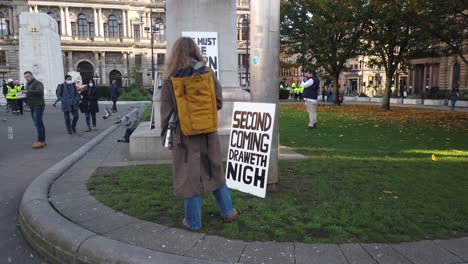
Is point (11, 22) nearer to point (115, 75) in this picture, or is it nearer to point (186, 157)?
point (115, 75)

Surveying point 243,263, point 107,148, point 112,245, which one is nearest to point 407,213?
point 243,263

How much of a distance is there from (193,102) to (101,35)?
285 ft

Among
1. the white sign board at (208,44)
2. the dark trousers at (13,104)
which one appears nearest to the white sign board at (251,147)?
the white sign board at (208,44)

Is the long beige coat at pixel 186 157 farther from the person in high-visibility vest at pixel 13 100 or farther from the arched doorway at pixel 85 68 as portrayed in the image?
the arched doorway at pixel 85 68

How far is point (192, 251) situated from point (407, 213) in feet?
8.63

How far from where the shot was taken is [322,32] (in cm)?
3102

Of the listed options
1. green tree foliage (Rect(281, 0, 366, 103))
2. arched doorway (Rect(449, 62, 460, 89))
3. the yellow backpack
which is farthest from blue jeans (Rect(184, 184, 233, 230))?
arched doorway (Rect(449, 62, 460, 89))

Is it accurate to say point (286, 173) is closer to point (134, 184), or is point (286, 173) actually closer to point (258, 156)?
point (258, 156)

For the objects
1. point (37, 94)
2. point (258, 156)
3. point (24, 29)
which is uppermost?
point (24, 29)

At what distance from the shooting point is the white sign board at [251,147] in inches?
183

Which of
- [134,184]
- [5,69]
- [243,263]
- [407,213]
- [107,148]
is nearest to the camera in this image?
[243,263]

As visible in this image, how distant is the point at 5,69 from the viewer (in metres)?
77.8

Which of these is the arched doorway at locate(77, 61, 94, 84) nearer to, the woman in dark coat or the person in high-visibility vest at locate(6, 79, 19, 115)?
the person in high-visibility vest at locate(6, 79, 19, 115)

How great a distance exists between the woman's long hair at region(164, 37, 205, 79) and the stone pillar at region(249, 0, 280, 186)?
58.5 inches
